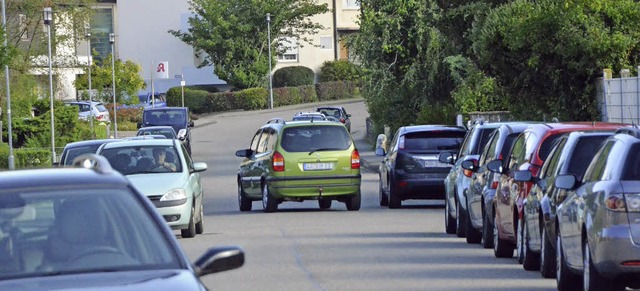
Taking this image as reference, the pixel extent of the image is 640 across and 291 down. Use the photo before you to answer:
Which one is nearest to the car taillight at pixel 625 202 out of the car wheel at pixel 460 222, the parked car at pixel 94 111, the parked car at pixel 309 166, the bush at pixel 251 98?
the car wheel at pixel 460 222

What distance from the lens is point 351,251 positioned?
728 inches

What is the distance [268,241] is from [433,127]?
731 cm

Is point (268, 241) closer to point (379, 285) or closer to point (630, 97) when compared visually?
point (379, 285)

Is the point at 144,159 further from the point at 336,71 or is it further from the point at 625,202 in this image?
the point at 336,71

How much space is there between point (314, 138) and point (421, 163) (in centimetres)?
200

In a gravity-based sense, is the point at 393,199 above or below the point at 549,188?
below

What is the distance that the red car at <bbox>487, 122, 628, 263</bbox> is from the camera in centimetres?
1620

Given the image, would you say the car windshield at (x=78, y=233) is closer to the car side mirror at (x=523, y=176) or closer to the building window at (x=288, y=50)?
the car side mirror at (x=523, y=176)

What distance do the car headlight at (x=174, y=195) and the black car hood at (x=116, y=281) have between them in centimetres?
1366

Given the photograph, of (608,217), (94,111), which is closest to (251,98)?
(94,111)

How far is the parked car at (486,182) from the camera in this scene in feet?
59.2

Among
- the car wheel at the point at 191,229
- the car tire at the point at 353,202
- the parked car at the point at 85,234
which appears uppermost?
the parked car at the point at 85,234

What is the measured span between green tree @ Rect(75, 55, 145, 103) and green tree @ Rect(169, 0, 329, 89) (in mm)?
13415

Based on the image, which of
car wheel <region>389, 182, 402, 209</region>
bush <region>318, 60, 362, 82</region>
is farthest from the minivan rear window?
bush <region>318, 60, 362, 82</region>
